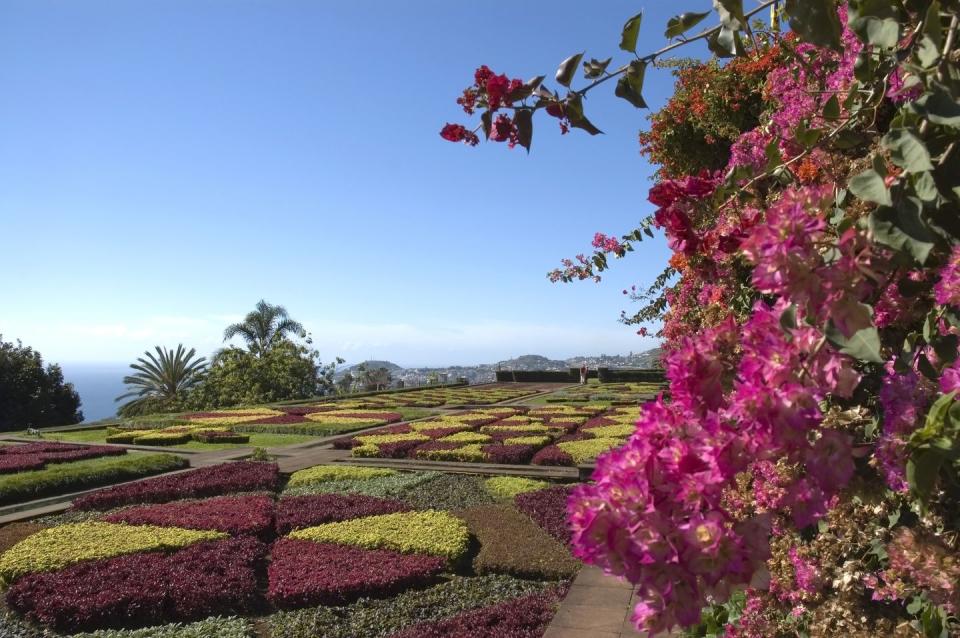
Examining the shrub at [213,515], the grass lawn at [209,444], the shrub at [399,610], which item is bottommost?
the shrub at [399,610]

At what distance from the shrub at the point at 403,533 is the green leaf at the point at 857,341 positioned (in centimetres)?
502

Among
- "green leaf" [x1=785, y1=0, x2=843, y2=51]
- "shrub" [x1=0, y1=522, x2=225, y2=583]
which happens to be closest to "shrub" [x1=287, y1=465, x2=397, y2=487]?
"shrub" [x1=0, y1=522, x2=225, y2=583]

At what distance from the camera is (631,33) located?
1.63 m

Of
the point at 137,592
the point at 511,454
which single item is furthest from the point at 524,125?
the point at 511,454

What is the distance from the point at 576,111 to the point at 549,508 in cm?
586

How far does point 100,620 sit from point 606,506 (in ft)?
16.2

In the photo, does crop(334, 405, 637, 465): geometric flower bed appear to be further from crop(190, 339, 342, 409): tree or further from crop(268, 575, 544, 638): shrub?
crop(190, 339, 342, 409): tree

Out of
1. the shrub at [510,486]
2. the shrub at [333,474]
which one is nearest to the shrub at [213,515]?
the shrub at [333,474]

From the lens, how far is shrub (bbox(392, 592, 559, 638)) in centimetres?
400

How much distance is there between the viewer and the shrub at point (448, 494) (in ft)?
25.0

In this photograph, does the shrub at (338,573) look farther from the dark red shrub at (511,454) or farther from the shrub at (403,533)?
the dark red shrub at (511,454)

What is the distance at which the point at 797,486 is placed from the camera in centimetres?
111

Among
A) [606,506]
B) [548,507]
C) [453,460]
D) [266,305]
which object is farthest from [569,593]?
[266,305]

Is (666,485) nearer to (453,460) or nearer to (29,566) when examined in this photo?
(29,566)
